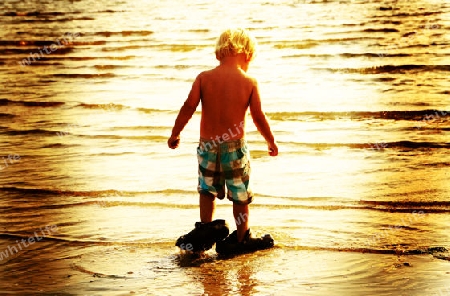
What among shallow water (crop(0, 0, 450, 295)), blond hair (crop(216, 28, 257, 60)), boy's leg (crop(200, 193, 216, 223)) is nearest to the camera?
shallow water (crop(0, 0, 450, 295))

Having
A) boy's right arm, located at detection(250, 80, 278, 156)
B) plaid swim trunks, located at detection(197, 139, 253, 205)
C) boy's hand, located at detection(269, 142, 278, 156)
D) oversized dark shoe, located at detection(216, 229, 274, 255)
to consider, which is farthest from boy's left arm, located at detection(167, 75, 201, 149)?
oversized dark shoe, located at detection(216, 229, 274, 255)

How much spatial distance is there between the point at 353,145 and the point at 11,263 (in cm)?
315

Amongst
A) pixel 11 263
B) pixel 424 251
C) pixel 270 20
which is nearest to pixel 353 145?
pixel 424 251

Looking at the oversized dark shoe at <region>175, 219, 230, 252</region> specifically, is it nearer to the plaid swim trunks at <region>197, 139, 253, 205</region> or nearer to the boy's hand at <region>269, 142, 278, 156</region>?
the plaid swim trunks at <region>197, 139, 253, 205</region>

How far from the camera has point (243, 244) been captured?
4.06m

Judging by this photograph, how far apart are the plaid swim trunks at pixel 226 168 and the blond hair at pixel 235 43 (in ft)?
1.57

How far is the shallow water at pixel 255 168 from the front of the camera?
150 inches

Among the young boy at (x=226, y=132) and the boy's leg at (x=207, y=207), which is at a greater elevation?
the young boy at (x=226, y=132)

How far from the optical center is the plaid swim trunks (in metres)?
4.02

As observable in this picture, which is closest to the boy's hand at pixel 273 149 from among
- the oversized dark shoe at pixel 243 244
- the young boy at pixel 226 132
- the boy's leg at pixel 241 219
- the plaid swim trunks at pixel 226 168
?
the young boy at pixel 226 132

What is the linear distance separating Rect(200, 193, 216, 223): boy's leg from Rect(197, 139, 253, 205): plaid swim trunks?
42mm

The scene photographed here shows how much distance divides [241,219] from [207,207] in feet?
0.65

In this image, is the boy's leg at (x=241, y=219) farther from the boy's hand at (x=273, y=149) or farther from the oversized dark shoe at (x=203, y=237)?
the boy's hand at (x=273, y=149)

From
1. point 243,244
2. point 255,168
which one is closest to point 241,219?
point 243,244
